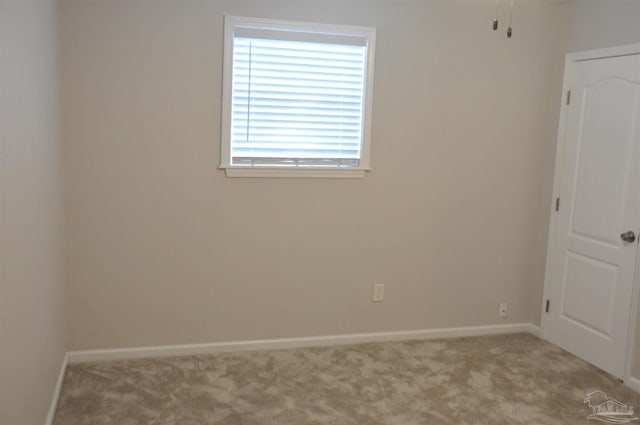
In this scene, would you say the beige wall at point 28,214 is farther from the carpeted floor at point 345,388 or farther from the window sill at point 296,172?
the window sill at point 296,172

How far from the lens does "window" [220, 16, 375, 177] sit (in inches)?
146

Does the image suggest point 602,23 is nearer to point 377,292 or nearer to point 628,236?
point 628,236

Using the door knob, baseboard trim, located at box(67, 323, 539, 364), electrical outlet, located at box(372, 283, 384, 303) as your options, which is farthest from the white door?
electrical outlet, located at box(372, 283, 384, 303)

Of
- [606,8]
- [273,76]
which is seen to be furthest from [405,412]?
[606,8]

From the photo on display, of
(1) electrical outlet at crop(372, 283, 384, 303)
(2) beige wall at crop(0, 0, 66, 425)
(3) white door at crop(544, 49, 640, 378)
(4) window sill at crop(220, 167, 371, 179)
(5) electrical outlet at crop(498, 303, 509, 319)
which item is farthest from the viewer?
(5) electrical outlet at crop(498, 303, 509, 319)

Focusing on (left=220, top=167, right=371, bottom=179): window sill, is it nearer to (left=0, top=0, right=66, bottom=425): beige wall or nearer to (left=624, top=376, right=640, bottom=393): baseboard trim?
(left=0, top=0, right=66, bottom=425): beige wall

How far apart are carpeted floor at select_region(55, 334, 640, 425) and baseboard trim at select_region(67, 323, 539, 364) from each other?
6cm

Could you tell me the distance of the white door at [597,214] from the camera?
3.66 metres

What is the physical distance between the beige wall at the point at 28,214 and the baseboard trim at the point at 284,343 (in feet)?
→ 1.51

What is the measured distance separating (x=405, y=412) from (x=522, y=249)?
6.07 ft

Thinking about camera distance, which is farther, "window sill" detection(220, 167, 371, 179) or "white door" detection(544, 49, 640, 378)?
"window sill" detection(220, 167, 371, 179)

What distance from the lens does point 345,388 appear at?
3434 mm

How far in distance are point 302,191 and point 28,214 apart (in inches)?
74.6

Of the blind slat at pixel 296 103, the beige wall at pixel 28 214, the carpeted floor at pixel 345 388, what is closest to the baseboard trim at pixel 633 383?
the carpeted floor at pixel 345 388
